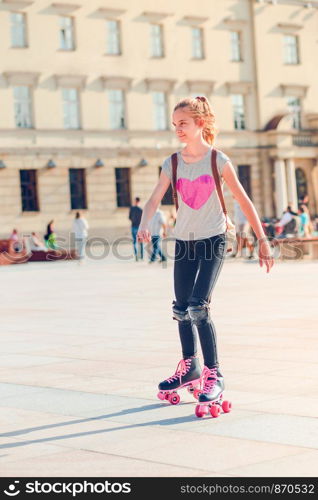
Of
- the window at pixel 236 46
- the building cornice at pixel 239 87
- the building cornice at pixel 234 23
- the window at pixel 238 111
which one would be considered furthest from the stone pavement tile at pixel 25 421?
the window at pixel 236 46

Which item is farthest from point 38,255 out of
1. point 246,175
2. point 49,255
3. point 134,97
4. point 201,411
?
point 201,411

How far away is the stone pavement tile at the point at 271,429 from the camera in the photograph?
602 cm

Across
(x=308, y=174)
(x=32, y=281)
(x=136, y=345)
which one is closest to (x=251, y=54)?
(x=308, y=174)

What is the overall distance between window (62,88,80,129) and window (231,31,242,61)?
31.7 ft

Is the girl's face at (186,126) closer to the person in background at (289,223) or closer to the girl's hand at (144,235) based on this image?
the girl's hand at (144,235)

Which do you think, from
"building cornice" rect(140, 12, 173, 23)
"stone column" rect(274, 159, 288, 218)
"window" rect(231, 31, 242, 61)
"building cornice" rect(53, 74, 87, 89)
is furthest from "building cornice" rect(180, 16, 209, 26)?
"stone column" rect(274, 159, 288, 218)

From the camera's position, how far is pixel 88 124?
164 feet

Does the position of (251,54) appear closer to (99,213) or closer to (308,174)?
(308,174)

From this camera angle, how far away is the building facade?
4794cm

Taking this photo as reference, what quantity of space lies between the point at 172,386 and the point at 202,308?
581 millimetres

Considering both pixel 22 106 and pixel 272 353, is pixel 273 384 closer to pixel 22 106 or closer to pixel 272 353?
pixel 272 353

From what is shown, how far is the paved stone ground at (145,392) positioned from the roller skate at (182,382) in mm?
88

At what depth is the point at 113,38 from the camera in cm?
5100

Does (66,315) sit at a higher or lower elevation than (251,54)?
lower
